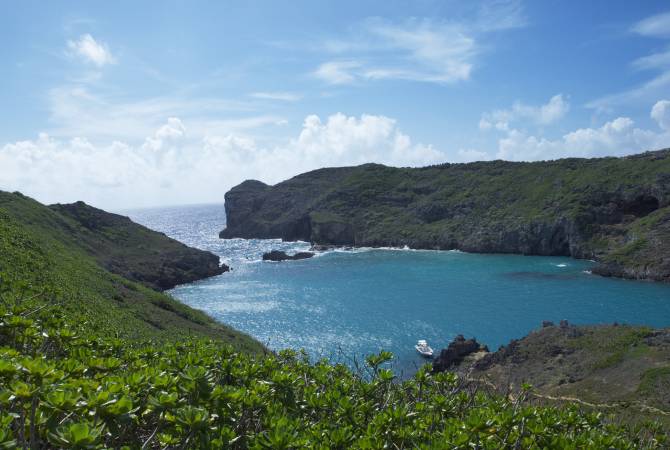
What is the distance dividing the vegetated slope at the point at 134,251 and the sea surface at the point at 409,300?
11.5 ft

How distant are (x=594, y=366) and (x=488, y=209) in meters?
81.7

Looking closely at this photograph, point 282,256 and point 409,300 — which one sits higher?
point 282,256

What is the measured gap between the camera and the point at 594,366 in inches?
1247

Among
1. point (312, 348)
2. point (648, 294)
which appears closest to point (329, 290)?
point (312, 348)

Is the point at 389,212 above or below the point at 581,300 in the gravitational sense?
above

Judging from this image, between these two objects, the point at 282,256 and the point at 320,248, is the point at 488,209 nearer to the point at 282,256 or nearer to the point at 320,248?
the point at 320,248

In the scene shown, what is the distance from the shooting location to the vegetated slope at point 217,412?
351 centimetres

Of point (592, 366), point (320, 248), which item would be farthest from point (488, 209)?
point (592, 366)

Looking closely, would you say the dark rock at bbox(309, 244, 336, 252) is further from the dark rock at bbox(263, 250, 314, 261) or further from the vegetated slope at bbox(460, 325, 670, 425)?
the vegetated slope at bbox(460, 325, 670, 425)

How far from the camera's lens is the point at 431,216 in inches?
4690

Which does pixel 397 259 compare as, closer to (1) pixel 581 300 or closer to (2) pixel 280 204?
(1) pixel 581 300

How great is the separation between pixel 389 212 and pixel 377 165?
37438 millimetres

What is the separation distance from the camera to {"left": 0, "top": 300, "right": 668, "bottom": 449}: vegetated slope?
3508 millimetres

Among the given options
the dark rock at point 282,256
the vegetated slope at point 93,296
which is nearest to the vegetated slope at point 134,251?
the dark rock at point 282,256
